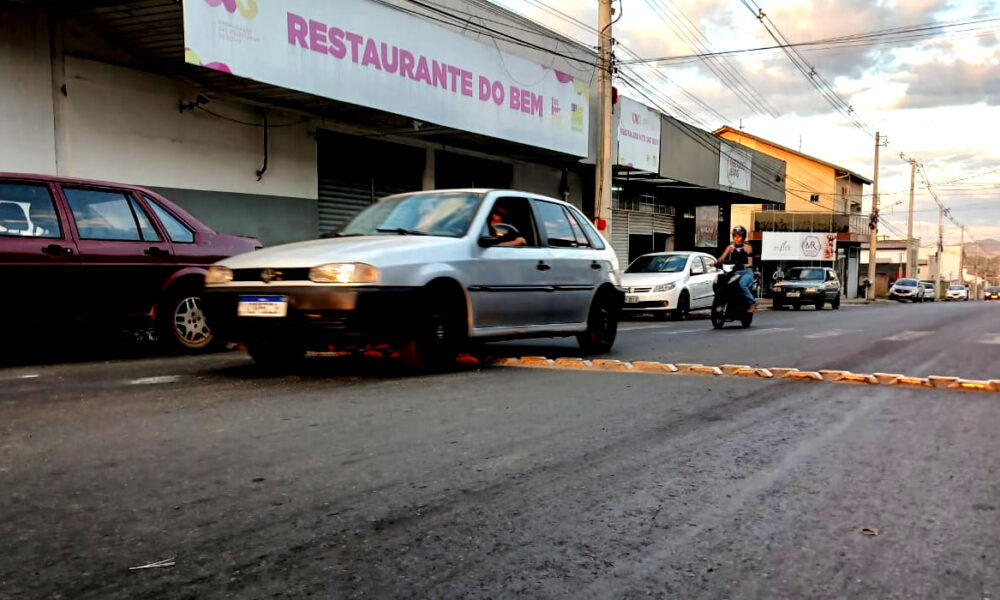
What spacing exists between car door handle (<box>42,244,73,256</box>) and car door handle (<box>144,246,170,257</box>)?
72 cm

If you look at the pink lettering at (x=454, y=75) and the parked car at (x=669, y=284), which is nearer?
the pink lettering at (x=454, y=75)

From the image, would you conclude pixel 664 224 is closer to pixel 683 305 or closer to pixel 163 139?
pixel 683 305

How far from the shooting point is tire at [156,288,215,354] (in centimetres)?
779

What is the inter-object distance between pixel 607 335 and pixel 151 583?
682 cm

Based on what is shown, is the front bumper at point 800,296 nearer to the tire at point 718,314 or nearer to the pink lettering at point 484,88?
the tire at point 718,314

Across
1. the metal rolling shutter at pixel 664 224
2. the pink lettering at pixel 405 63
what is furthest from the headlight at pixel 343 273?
the metal rolling shutter at pixel 664 224

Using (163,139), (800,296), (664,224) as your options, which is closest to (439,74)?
(163,139)

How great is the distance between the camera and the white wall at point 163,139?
37.3ft

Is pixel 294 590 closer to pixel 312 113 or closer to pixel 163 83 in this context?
pixel 163 83

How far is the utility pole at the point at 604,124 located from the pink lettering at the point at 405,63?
5922mm

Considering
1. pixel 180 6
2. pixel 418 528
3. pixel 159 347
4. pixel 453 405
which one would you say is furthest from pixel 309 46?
pixel 418 528

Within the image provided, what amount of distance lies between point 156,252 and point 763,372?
580cm

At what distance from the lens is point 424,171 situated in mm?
18219

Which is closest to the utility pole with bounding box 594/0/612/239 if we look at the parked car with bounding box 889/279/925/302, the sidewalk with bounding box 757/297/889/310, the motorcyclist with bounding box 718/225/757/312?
the motorcyclist with bounding box 718/225/757/312
